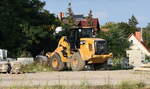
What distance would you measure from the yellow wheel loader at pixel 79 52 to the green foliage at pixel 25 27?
10791mm

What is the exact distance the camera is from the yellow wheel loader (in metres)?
35.2

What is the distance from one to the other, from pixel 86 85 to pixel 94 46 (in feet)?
53.2

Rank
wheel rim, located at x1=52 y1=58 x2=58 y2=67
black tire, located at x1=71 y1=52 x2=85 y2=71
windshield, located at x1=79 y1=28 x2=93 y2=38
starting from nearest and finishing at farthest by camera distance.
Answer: black tire, located at x1=71 y1=52 x2=85 y2=71 → wheel rim, located at x1=52 y1=58 x2=58 y2=67 → windshield, located at x1=79 y1=28 x2=93 y2=38

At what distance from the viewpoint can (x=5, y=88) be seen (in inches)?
746

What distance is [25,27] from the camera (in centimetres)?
5081

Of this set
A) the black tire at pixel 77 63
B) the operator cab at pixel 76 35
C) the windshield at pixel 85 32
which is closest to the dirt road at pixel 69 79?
the black tire at pixel 77 63

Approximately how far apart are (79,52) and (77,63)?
0.88 meters

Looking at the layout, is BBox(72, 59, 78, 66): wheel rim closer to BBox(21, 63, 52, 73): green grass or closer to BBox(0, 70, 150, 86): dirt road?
BBox(21, 63, 52, 73): green grass

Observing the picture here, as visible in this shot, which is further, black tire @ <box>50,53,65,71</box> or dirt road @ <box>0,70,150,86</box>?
black tire @ <box>50,53,65,71</box>

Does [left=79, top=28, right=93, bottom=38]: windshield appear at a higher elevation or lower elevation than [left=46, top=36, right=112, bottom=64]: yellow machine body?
higher

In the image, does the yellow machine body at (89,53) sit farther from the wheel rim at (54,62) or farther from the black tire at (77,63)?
the wheel rim at (54,62)

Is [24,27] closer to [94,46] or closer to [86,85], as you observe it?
[94,46]

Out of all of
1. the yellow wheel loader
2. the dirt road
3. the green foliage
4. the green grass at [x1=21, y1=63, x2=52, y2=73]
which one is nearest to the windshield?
the yellow wheel loader

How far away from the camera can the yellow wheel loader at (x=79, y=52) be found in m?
35.2
